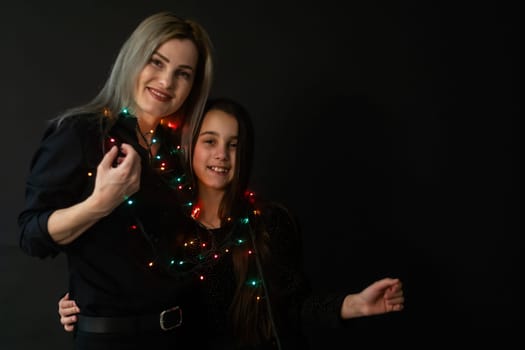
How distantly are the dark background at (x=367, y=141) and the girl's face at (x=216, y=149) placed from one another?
0.32 meters

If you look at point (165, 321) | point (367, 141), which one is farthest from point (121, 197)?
point (367, 141)

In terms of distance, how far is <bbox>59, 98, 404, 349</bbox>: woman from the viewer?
1.38 metres

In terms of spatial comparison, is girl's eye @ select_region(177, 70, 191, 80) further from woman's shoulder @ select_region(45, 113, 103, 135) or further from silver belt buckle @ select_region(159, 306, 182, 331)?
silver belt buckle @ select_region(159, 306, 182, 331)

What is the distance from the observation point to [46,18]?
166 cm

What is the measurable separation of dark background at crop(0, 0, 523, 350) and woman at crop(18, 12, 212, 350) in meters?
0.47

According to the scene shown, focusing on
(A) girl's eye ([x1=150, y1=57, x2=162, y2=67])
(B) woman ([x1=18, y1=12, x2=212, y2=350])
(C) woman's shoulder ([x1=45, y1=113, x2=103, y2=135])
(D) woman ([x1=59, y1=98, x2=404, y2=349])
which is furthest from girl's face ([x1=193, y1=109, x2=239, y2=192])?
→ (C) woman's shoulder ([x1=45, y1=113, x2=103, y2=135])

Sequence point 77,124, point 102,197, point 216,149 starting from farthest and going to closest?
point 216,149 → point 77,124 → point 102,197

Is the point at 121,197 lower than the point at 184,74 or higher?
lower

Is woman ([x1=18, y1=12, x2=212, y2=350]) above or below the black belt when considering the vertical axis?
above

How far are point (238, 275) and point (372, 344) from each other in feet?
2.43

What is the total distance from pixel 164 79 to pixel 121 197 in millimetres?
378

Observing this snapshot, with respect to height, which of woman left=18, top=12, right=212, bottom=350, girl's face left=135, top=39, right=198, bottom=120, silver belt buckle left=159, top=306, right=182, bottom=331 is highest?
girl's face left=135, top=39, right=198, bottom=120

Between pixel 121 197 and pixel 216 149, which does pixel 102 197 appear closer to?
pixel 121 197

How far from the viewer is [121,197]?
3.32 feet
